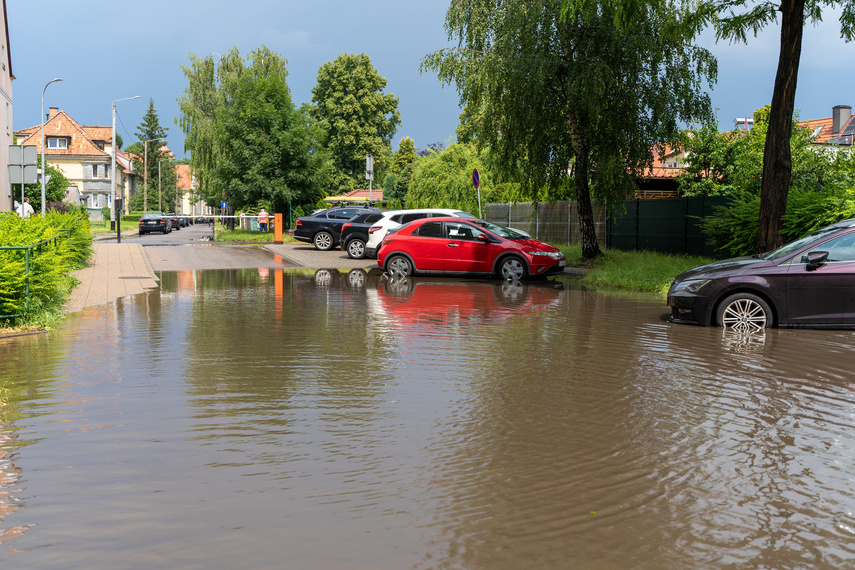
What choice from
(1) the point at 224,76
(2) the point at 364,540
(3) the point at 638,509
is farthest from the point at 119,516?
(1) the point at 224,76

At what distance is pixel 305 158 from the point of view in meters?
40.7

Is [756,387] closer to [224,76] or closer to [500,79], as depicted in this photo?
[500,79]

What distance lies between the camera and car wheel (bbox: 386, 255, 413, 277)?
824 inches

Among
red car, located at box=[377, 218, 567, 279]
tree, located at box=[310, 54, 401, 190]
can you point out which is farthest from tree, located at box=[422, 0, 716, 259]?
tree, located at box=[310, 54, 401, 190]

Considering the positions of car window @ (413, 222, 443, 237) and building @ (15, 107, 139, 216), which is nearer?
car window @ (413, 222, 443, 237)

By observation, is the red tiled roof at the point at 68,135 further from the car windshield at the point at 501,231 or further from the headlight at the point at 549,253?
the headlight at the point at 549,253

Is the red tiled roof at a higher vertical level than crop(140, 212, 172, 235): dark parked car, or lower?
higher

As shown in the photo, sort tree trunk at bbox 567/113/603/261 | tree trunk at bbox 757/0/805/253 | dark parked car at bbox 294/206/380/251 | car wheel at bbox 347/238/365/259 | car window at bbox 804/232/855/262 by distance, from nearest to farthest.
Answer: car window at bbox 804/232/855/262, tree trunk at bbox 757/0/805/253, tree trunk at bbox 567/113/603/261, car wheel at bbox 347/238/365/259, dark parked car at bbox 294/206/380/251

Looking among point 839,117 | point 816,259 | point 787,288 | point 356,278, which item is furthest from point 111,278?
point 839,117

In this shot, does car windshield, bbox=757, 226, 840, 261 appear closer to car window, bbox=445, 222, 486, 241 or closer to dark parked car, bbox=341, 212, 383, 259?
car window, bbox=445, 222, 486, 241

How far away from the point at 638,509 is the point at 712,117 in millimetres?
20668

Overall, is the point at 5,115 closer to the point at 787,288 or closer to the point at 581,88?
the point at 581,88

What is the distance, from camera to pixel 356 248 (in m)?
28.2

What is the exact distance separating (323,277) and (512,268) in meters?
4.84
